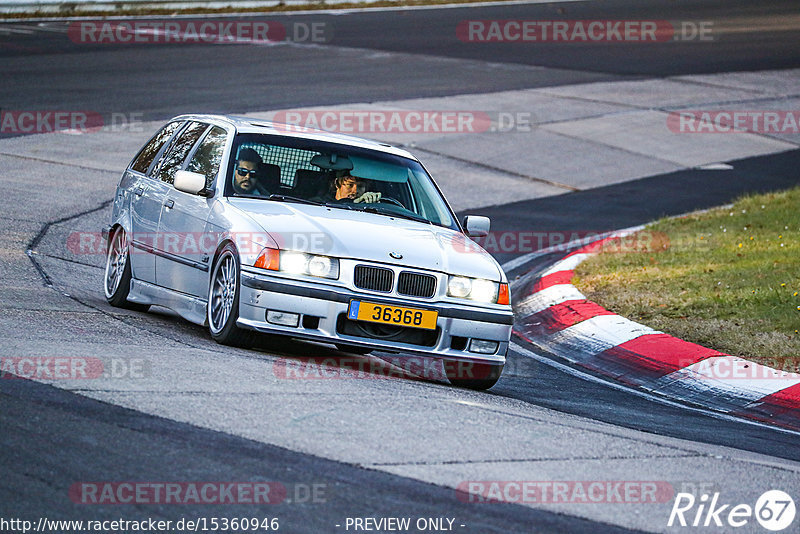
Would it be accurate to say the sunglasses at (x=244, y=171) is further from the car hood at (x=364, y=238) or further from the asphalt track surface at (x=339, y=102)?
the asphalt track surface at (x=339, y=102)

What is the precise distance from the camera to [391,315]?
763 centimetres

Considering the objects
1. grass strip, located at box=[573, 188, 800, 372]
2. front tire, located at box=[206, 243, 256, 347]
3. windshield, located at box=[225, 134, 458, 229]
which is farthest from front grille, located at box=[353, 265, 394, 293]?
grass strip, located at box=[573, 188, 800, 372]

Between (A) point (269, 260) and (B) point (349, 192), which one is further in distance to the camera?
(B) point (349, 192)

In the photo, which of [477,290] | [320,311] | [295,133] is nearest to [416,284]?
[477,290]

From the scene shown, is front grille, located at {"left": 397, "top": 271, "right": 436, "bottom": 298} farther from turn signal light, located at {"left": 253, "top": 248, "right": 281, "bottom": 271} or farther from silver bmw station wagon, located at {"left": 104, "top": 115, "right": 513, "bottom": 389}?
turn signal light, located at {"left": 253, "top": 248, "right": 281, "bottom": 271}

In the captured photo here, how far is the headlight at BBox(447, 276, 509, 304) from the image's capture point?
7840mm

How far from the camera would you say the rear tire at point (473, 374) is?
8.15m

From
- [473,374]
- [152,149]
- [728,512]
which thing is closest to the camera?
[728,512]

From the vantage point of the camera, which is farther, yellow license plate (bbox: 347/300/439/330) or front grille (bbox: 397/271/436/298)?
front grille (bbox: 397/271/436/298)

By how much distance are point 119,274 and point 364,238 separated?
252cm

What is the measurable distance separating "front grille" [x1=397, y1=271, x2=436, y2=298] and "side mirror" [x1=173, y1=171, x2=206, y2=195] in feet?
5.38

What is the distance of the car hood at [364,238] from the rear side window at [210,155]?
59cm

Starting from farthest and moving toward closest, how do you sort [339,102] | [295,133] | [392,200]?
[339,102], [295,133], [392,200]

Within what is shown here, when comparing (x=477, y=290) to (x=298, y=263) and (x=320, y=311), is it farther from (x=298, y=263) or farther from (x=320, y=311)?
(x=298, y=263)
